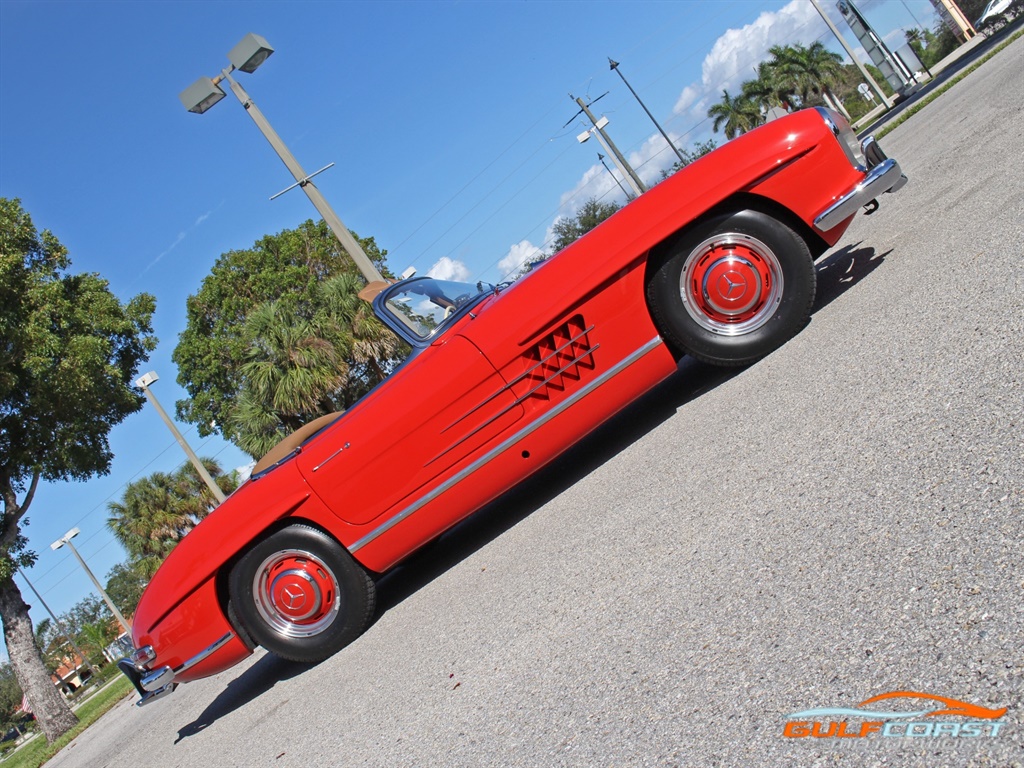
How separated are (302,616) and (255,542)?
48cm

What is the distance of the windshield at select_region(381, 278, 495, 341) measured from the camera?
16.3 ft

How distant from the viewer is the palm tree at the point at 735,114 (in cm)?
7156

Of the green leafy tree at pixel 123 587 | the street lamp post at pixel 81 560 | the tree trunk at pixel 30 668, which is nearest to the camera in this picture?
the tree trunk at pixel 30 668

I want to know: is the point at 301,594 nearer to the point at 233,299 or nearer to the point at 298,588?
the point at 298,588

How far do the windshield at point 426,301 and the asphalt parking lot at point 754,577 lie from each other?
47.3 inches

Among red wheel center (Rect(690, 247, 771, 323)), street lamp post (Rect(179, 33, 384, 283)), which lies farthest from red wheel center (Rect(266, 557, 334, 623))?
street lamp post (Rect(179, 33, 384, 283))

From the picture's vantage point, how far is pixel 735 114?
73000mm

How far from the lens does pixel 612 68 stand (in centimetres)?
3809

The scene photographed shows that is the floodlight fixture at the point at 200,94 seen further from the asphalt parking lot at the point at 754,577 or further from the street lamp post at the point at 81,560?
the street lamp post at the point at 81,560

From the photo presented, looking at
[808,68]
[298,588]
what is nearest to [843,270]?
[298,588]

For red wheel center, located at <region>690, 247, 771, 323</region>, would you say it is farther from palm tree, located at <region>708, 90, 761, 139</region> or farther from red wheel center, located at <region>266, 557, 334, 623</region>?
palm tree, located at <region>708, 90, 761, 139</region>

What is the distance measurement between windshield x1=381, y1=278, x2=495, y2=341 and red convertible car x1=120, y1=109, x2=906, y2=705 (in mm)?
395

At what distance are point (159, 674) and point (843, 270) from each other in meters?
4.75

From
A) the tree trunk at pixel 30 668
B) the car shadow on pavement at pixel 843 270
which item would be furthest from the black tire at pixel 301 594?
the tree trunk at pixel 30 668
